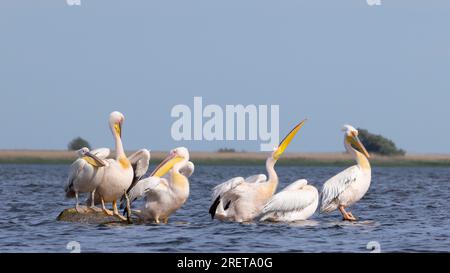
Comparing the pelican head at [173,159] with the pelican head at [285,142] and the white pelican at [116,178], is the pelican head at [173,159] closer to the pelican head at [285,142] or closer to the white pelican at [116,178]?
Result: the white pelican at [116,178]

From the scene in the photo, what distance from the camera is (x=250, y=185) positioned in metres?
14.8

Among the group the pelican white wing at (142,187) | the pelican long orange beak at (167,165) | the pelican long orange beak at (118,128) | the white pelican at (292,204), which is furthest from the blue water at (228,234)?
the pelican long orange beak at (118,128)

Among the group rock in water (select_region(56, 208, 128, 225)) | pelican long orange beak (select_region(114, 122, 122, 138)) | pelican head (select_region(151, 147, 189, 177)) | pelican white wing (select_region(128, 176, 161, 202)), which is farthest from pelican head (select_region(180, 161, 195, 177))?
rock in water (select_region(56, 208, 128, 225))

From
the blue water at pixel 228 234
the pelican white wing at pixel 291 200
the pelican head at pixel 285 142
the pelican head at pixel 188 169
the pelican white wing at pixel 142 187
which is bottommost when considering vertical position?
the blue water at pixel 228 234

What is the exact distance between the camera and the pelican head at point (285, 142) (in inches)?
596

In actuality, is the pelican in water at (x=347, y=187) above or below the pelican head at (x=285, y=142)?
below

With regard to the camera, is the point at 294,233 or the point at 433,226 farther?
the point at 433,226

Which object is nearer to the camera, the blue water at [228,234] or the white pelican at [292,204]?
the blue water at [228,234]

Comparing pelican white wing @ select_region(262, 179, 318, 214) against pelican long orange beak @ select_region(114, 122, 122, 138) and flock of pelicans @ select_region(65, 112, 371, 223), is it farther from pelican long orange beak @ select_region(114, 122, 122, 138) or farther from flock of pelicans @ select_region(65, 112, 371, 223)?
pelican long orange beak @ select_region(114, 122, 122, 138)

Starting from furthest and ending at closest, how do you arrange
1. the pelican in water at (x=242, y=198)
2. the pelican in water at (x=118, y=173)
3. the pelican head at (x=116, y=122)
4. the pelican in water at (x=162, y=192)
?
the pelican head at (x=116, y=122)
the pelican in water at (x=242, y=198)
the pelican in water at (x=118, y=173)
the pelican in water at (x=162, y=192)

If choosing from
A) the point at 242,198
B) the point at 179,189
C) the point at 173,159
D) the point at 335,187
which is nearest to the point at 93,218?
the point at 179,189
